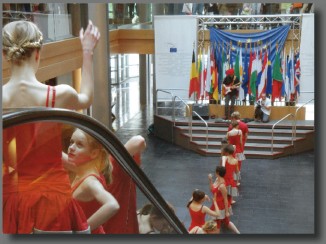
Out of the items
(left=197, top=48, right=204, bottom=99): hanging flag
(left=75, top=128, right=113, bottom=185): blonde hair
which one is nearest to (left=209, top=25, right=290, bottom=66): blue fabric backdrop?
(left=197, top=48, right=204, bottom=99): hanging flag

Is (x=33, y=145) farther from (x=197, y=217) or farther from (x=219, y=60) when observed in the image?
(x=219, y=60)

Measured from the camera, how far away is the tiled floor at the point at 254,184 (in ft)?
32.2

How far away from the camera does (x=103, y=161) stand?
3.66 m

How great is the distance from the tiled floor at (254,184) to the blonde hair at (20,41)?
542cm

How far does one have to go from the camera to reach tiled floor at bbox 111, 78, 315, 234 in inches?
386

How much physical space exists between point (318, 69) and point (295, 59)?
12096 millimetres

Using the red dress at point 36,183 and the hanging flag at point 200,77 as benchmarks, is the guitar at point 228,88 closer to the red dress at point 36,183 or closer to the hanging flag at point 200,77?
the hanging flag at point 200,77

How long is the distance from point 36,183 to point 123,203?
962 mm

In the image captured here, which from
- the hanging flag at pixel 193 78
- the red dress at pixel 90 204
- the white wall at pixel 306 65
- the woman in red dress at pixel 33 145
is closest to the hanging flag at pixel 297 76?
the white wall at pixel 306 65

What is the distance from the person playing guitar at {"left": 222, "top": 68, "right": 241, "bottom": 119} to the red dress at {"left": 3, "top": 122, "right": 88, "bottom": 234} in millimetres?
11568

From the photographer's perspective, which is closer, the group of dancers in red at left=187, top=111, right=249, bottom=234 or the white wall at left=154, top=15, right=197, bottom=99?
the group of dancers in red at left=187, top=111, right=249, bottom=234

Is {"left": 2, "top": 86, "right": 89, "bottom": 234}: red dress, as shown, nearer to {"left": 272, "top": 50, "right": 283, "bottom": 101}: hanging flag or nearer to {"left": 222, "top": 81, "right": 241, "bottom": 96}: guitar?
{"left": 222, "top": 81, "right": 241, "bottom": 96}: guitar

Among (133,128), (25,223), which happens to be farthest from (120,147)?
(133,128)

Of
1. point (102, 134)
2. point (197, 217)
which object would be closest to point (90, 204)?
point (102, 134)
